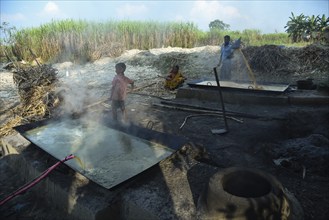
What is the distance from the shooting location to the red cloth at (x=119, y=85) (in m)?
5.90

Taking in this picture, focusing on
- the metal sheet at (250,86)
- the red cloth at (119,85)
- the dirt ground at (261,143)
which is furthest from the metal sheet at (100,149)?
the metal sheet at (250,86)

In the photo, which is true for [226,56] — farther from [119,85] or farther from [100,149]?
[100,149]

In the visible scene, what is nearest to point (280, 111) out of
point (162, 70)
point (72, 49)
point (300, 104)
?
point (300, 104)

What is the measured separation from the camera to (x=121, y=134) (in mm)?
4879

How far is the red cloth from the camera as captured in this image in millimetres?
5898

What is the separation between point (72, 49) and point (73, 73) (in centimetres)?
374

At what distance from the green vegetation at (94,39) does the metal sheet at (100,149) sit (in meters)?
12.3

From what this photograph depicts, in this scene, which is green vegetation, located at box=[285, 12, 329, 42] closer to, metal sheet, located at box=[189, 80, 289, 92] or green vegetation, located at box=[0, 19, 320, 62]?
green vegetation, located at box=[0, 19, 320, 62]

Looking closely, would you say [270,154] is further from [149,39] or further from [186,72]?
[149,39]

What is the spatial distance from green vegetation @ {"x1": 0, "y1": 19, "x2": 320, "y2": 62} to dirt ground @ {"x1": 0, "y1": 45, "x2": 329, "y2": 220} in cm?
985

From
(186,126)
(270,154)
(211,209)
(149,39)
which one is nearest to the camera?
(211,209)

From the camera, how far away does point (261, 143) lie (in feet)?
16.2

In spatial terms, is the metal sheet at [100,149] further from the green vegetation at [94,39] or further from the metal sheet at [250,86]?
the green vegetation at [94,39]

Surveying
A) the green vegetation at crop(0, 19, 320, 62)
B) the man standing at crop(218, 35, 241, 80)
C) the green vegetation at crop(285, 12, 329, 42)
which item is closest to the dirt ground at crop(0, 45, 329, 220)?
the man standing at crop(218, 35, 241, 80)
